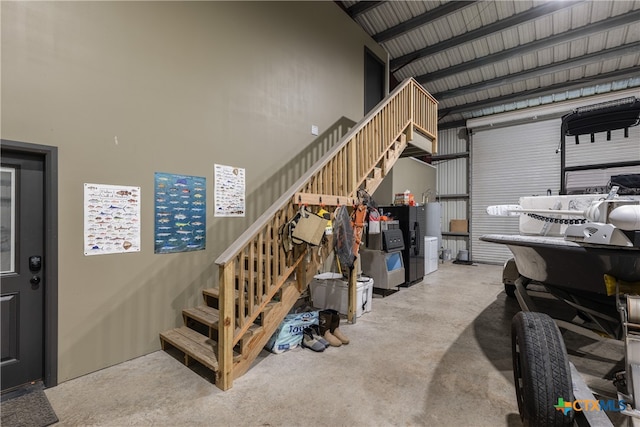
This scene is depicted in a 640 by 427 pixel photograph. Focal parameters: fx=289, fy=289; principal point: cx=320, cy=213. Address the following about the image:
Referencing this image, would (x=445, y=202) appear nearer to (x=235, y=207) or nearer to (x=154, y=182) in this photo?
(x=235, y=207)

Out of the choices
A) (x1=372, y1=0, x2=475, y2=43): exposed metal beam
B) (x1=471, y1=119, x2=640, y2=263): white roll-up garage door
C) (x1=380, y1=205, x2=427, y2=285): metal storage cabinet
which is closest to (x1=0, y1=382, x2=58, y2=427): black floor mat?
(x1=380, y1=205, x2=427, y2=285): metal storage cabinet

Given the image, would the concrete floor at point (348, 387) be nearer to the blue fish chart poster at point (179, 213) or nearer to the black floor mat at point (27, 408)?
the black floor mat at point (27, 408)

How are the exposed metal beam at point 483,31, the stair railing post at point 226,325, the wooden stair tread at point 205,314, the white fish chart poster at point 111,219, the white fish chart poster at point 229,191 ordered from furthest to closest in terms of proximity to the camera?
the exposed metal beam at point 483,31
the white fish chart poster at point 229,191
the wooden stair tread at point 205,314
the white fish chart poster at point 111,219
the stair railing post at point 226,325

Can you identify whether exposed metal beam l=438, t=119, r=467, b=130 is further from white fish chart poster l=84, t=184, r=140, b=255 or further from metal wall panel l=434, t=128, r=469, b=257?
white fish chart poster l=84, t=184, r=140, b=255

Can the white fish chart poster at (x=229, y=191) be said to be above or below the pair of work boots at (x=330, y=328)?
above

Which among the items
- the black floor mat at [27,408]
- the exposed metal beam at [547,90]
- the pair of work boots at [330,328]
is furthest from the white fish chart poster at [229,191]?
the exposed metal beam at [547,90]

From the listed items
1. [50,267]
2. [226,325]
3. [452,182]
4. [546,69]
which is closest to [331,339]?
[226,325]

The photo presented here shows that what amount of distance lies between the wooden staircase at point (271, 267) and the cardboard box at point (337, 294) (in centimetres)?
28

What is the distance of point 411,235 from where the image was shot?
18.8ft

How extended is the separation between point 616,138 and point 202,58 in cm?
955

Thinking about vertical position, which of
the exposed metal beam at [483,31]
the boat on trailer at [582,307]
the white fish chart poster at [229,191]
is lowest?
the boat on trailer at [582,307]

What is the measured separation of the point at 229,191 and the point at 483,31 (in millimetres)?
5763

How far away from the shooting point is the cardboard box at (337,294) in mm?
4008

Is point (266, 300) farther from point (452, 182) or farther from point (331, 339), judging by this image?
point (452, 182)
